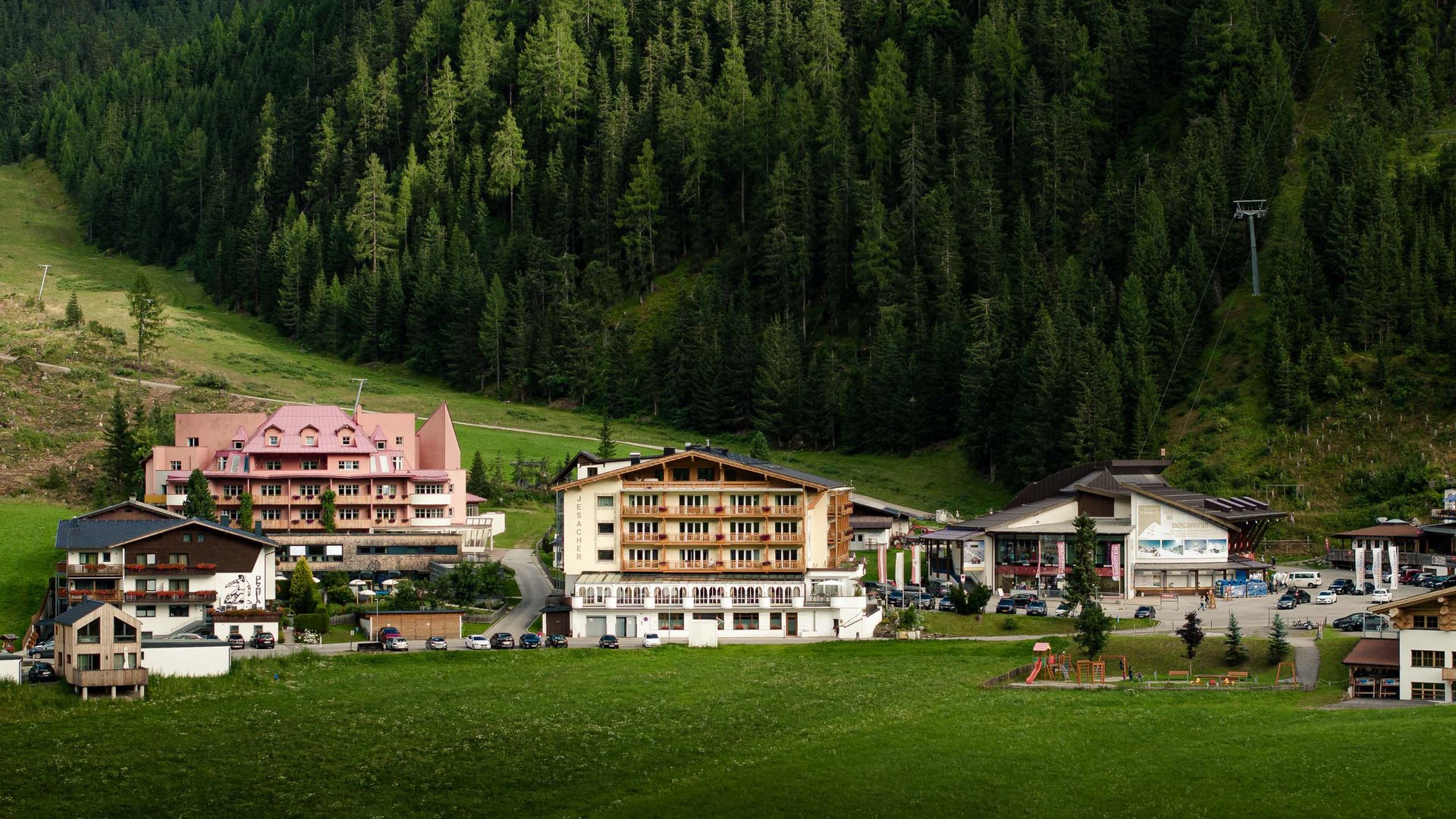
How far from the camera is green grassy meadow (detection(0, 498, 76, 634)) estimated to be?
93688 millimetres

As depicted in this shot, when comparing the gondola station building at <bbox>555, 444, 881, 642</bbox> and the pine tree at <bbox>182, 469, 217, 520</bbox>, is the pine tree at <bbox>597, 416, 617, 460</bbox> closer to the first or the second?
the gondola station building at <bbox>555, 444, 881, 642</bbox>

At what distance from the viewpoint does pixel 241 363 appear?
16662 cm

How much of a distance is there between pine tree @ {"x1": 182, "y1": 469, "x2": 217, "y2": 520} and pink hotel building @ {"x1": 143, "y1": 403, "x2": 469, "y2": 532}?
2.95m

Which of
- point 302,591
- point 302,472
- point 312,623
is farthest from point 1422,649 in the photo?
point 302,472

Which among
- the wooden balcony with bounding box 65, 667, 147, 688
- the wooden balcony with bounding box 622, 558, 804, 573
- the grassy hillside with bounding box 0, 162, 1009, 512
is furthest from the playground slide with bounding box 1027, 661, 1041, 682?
the grassy hillside with bounding box 0, 162, 1009, 512

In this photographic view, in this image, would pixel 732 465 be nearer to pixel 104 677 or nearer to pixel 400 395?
pixel 104 677

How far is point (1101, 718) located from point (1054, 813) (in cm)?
1352

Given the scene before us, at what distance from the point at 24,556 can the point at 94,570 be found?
9502 mm

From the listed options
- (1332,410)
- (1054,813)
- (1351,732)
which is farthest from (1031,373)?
(1054,813)

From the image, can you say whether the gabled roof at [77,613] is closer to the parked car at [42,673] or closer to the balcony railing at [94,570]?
the parked car at [42,673]

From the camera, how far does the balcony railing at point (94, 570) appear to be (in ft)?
308

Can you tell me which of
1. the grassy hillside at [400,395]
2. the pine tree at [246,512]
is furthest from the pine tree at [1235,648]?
the pine tree at [246,512]

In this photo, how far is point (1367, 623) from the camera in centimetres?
8388

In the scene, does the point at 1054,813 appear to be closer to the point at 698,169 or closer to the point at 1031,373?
the point at 1031,373
